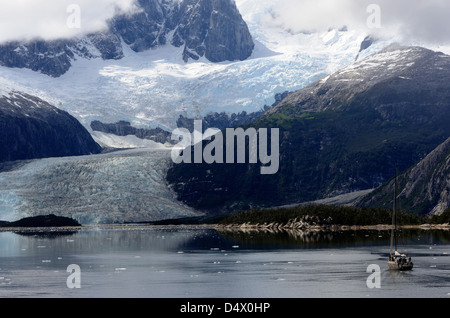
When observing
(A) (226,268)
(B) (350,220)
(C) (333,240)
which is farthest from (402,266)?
(B) (350,220)

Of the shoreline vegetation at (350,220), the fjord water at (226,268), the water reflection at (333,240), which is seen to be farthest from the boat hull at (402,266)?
the shoreline vegetation at (350,220)

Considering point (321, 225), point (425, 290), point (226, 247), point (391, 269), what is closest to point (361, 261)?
point (391, 269)

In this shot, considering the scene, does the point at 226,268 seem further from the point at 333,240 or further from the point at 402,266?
the point at 333,240

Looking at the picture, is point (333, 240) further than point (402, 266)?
Yes

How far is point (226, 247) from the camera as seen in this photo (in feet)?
440

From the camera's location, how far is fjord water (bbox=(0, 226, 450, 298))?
80625 mm

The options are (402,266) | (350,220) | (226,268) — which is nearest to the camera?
(402,266)

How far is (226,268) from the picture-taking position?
101 meters

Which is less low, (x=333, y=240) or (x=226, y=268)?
(x=333, y=240)

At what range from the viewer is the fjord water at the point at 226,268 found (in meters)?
80.6

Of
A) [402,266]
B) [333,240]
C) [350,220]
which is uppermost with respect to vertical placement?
[350,220]

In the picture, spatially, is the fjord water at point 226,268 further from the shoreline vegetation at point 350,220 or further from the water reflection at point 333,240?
the shoreline vegetation at point 350,220
